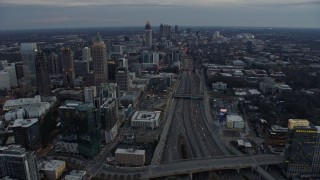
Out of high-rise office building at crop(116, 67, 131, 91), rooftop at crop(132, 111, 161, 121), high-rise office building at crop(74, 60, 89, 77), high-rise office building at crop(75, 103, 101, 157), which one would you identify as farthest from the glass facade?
high-rise office building at crop(74, 60, 89, 77)

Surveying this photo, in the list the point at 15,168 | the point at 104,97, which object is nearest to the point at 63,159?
the point at 15,168

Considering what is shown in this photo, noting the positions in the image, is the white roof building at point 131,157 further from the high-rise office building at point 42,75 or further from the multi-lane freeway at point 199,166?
the high-rise office building at point 42,75

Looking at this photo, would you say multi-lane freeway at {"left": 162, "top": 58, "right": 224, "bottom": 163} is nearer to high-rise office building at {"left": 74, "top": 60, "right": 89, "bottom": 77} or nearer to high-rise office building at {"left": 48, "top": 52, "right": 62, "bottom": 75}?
high-rise office building at {"left": 74, "top": 60, "right": 89, "bottom": 77}

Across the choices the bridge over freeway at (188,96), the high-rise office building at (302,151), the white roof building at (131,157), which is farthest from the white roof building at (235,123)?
the bridge over freeway at (188,96)

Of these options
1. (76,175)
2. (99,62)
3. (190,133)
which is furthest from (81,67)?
(76,175)

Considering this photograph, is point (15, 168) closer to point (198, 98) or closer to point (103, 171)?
point (103, 171)

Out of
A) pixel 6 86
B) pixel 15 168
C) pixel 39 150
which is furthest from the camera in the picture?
pixel 6 86

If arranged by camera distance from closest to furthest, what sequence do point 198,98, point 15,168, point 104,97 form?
point 15,168 → point 104,97 → point 198,98

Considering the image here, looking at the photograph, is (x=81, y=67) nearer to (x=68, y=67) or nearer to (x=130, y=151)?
(x=68, y=67)
